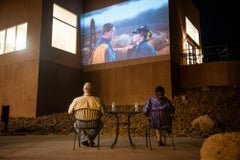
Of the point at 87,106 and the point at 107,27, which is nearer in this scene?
the point at 87,106

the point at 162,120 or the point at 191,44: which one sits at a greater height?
the point at 191,44

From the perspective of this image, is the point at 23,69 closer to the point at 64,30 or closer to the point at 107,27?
the point at 64,30

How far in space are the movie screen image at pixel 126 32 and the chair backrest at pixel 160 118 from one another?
7871 millimetres

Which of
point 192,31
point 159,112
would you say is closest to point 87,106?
point 159,112

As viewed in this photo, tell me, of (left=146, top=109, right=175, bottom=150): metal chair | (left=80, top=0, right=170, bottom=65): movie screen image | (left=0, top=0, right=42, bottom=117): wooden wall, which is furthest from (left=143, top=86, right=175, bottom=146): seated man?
(left=0, top=0, right=42, bottom=117): wooden wall

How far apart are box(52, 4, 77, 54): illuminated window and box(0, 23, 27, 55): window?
Result: 173 centimetres

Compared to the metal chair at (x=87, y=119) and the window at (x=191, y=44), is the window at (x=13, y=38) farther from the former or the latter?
the metal chair at (x=87, y=119)

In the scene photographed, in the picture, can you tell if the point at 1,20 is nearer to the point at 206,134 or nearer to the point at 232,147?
the point at 206,134

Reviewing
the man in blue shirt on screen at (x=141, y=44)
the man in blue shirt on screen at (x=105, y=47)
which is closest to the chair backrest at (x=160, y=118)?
the man in blue shirt on screen at (x=141, y=44)

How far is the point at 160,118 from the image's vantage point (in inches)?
207

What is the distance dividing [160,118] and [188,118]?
4.69 meters

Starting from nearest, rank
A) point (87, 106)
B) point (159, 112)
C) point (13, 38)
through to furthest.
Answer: point (87, 106)
point (159, 112)
point (13, 38)

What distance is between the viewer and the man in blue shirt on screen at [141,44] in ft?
43.4

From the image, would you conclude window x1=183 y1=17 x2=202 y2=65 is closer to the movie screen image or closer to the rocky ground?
the movie screen image
